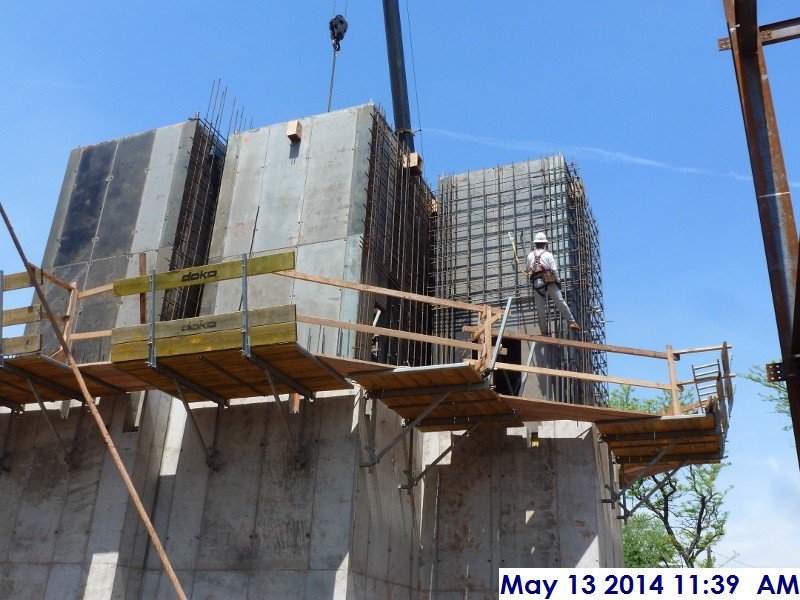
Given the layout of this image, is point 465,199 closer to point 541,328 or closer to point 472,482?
point 541,328

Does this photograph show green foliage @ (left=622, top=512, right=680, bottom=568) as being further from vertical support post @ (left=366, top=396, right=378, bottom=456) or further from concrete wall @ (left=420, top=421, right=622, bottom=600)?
vertical support post @ (left=366, top=396, right=378, bottom=456)

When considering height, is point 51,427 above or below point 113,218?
below

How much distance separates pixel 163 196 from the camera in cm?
1797

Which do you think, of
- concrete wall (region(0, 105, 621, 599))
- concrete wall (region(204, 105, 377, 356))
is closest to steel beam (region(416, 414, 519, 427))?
concrete wall (region(0, 105, 621, 599))

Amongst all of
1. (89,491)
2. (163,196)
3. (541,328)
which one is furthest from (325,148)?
(89,491)

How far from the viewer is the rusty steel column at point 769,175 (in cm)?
732

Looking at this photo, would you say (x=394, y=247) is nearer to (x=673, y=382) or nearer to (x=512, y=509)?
(x=512, y=509)

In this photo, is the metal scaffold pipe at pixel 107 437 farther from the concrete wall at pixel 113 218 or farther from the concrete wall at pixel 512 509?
the concrete wall at pixel 113 218

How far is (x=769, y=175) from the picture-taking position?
7.92 m

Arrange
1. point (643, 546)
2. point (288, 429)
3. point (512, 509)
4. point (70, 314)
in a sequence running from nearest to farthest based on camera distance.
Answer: point (288, 429) → point (70, 314) → point (512, 509) → point (643, 546)
